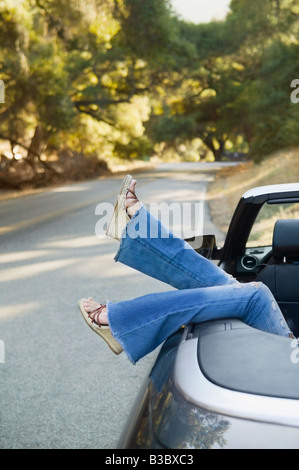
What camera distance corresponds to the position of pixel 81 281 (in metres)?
7.37

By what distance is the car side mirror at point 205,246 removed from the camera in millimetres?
3617

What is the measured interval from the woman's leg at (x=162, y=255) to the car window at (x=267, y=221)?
6197 mm

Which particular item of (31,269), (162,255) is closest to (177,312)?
(162,255)

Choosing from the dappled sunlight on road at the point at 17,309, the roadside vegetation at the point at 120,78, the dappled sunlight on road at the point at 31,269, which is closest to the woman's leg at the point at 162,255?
the dappled sunlight on road at the point at 17,309

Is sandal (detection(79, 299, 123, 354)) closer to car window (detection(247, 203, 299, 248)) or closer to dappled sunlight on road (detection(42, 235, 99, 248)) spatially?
car window (detection(247, 203, 299, 248))

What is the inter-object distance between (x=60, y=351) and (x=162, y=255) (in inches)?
104

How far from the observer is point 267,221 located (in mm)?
11477

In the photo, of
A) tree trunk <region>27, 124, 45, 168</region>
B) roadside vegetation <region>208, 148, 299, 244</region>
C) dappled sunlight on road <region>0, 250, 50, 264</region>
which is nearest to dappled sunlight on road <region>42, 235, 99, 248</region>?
dappled sunlight on road <region>0, 250, 50, 264</region>

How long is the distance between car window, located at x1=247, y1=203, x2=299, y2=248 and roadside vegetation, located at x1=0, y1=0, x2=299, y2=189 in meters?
6.46

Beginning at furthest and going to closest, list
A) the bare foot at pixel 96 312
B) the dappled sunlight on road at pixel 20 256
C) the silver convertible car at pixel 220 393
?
the dappled sunlight on road at pixel 20 256
the bare foot at pixel 96 312
the silver convertible car at pixel 220 393

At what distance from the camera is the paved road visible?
3.42 m

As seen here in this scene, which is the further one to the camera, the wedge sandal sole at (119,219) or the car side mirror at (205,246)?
the car side mirror at (205,246)

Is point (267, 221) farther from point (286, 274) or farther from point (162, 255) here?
point (162, 255)

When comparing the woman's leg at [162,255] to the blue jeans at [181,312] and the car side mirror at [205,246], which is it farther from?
the car side mirror at [205,246]
